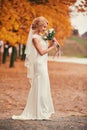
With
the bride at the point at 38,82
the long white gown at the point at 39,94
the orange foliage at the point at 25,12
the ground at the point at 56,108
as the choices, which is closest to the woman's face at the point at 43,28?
the bride at the point at 38,82

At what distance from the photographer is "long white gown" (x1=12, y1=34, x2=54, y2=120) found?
845 centimetres

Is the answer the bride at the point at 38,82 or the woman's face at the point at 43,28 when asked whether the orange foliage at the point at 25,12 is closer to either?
the bride at the point at 38,82

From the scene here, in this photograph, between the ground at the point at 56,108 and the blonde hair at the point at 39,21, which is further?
the blonde hair at the point at 39,21

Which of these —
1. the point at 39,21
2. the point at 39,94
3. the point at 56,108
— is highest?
the point at 39,21

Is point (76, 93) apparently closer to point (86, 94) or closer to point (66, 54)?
point (86, 94)

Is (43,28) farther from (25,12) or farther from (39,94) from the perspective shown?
(25,12)

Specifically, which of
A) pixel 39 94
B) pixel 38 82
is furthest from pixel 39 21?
pixel 39 94

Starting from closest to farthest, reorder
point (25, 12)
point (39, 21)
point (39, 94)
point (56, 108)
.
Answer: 1. point (39, 21)
2. point (39, 94)
3. point (56, 108)
4. point (25, 12)

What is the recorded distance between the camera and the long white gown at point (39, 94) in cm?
845

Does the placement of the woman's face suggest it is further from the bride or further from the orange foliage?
the orange foliage

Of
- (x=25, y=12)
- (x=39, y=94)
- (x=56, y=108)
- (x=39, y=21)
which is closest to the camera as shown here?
(x=39, y=21)

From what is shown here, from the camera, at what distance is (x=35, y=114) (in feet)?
27.8

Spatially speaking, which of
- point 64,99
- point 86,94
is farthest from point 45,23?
point 86,94

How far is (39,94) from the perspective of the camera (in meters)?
8.48
